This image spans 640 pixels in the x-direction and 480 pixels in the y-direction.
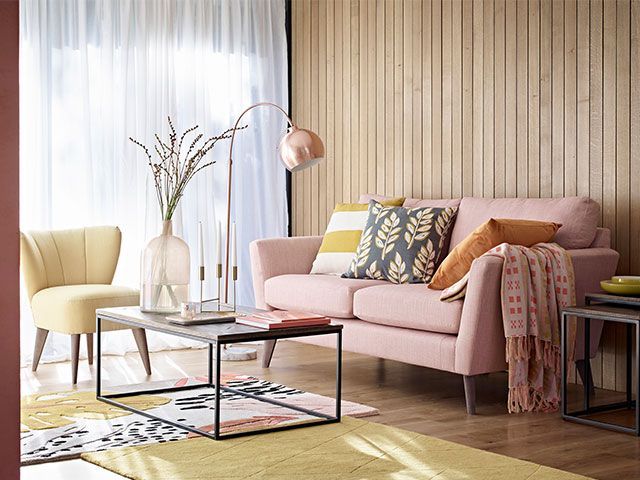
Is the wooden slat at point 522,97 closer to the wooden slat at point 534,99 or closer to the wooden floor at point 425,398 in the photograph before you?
the wooden slat at point 534,99

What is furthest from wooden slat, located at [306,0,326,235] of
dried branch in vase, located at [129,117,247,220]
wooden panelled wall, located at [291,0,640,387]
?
dried branch in vase, located at [129,117,247,220]

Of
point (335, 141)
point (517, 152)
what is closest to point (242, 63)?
point (335, 141)

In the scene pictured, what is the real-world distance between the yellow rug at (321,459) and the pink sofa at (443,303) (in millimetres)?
596

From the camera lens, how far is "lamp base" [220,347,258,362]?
526 centimetres

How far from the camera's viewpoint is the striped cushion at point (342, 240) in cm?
513

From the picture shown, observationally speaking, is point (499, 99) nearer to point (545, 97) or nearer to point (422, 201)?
point (545, 97)

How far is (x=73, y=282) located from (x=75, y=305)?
534 mm

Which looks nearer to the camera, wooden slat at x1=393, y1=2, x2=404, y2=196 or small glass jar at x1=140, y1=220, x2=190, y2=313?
small glass jar at x1=140, y1=220, x2=190, y2=313

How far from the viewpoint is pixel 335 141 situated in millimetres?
→ 6188

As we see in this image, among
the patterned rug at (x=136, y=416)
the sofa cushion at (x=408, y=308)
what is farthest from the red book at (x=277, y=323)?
the sofa cushion at (x=408, y=308)

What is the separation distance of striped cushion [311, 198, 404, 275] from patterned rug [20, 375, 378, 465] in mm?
911

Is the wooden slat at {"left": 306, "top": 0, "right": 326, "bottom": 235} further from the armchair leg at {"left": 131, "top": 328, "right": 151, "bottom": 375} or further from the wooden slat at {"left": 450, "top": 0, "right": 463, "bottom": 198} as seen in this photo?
the armchair leg at {"left": 131, "top": 328, "right": 151, "bottom": 375}

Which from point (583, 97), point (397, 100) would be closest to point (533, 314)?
point (583, 97)

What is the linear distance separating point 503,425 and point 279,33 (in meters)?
3.69
